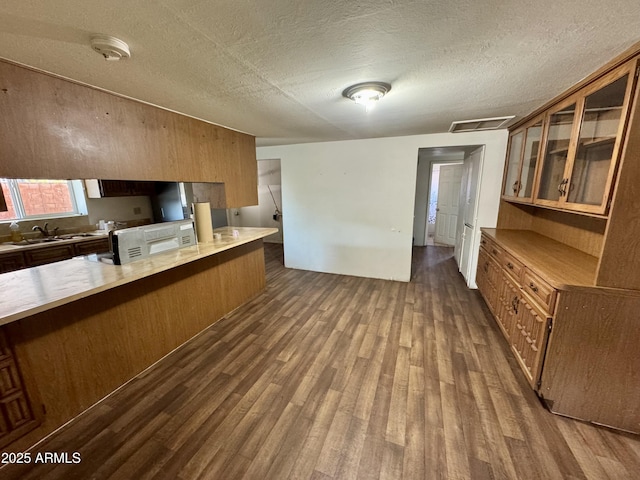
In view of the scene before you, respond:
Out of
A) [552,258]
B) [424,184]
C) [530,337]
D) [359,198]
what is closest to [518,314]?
[530,337]

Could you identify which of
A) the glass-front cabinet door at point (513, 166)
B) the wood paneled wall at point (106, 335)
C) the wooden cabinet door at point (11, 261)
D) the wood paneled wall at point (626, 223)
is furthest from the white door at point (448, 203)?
the wooden cabinet door at point (11, 261)

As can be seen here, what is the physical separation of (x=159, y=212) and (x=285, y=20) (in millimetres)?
3845

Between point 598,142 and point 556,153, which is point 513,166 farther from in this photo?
point 598,142

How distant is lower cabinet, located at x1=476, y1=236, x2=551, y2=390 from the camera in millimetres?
1667

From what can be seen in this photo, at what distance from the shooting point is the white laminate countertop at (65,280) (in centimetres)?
129

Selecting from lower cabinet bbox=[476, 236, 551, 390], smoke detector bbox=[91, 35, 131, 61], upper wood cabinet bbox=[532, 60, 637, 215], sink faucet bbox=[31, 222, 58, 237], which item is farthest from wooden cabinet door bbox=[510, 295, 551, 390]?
sink faucet bbox=[31, 222, 58, 237]

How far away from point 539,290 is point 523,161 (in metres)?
1.69

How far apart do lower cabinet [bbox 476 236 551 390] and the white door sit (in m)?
3.24

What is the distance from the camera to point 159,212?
157 inches

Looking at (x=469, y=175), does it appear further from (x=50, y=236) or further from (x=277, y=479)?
(x=50, y=236)

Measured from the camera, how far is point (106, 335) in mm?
1818

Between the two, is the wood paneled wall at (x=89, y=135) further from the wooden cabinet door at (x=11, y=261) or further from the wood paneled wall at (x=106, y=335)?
the wooden cabinet door at (x=11, y=261)

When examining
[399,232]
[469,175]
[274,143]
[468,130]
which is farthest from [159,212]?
[469,175]

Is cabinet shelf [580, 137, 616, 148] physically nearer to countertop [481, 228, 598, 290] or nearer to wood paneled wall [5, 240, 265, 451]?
countertop [481, 228, 598, 290]
